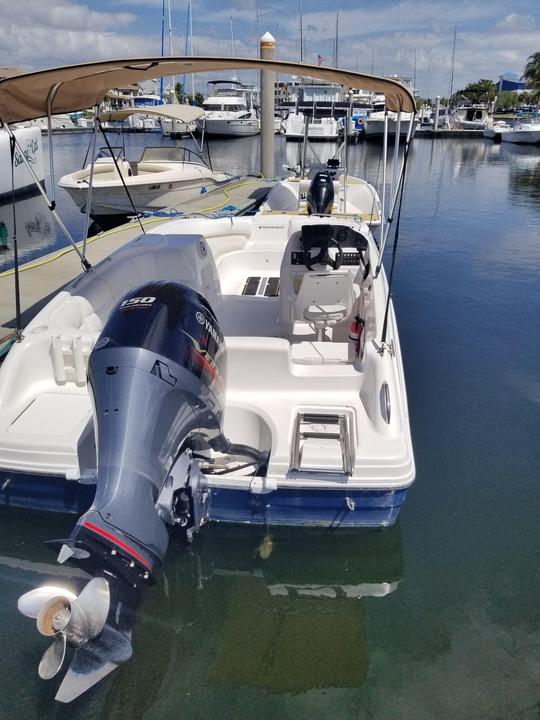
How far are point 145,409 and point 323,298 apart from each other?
2.60 m

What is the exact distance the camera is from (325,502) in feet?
9.93

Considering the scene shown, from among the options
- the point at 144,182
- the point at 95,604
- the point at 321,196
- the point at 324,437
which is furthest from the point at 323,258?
the point at 144,182

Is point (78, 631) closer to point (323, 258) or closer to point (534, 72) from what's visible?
point (323, 258)

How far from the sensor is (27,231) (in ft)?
46.4

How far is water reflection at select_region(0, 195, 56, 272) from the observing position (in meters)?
11.9

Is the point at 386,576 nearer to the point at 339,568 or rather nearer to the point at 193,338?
the point at 339,568

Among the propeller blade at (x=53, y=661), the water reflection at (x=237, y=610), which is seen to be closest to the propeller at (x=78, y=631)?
the propeller blade at (x=53, y=661)

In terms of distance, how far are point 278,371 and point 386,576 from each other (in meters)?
1.41

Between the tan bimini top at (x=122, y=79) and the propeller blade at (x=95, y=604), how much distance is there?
3.03m

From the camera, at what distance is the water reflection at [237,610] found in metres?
2.65

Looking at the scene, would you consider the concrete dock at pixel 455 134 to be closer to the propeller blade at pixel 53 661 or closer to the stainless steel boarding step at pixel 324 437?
the stainless steel boarding step at pixel 324 437

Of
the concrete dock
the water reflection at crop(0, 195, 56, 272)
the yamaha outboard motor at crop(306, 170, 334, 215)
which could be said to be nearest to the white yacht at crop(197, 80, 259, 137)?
the concrete dock

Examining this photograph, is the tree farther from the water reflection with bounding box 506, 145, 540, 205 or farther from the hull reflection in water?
the hull reflection in water

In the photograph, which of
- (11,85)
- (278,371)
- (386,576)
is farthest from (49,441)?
(11,85)
